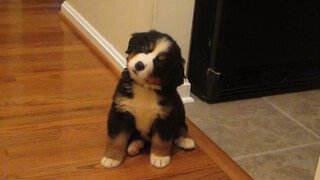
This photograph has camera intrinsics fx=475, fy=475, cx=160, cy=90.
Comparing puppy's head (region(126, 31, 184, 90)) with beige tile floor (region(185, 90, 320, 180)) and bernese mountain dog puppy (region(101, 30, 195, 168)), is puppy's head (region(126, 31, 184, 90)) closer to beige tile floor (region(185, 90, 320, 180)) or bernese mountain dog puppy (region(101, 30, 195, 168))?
bernese mountain dog puppy (region(101, 30, 195, 168))

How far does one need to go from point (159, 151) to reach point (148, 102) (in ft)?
0.66

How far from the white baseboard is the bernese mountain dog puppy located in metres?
0.47

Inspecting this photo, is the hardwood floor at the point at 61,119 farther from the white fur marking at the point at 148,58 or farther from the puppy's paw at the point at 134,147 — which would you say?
the white fur marking at the point at 148,58

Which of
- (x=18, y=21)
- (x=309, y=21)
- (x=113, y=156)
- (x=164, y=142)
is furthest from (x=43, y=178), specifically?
(x=18, y=21)

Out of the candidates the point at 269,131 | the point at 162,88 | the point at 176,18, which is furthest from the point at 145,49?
the point at 269,131

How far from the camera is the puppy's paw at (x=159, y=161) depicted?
5.60 ft

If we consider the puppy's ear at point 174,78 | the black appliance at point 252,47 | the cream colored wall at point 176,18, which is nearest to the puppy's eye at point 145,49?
the puppy's ear at point 174,78

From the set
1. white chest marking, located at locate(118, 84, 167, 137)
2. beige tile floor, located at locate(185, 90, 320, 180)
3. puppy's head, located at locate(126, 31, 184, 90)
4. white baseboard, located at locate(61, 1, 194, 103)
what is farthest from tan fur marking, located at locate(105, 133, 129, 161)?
white baseboard, located at locate(61, 1, 194, 103)

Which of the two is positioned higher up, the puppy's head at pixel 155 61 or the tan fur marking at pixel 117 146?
the puppy's head at pixel 155 61

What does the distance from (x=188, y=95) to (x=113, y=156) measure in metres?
0.67

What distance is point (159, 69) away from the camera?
1535 millimetres

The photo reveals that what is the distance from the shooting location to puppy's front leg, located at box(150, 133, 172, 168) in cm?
170

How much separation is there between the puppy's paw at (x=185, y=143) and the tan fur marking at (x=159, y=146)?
119 millimetres

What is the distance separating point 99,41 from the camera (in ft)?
8.84
